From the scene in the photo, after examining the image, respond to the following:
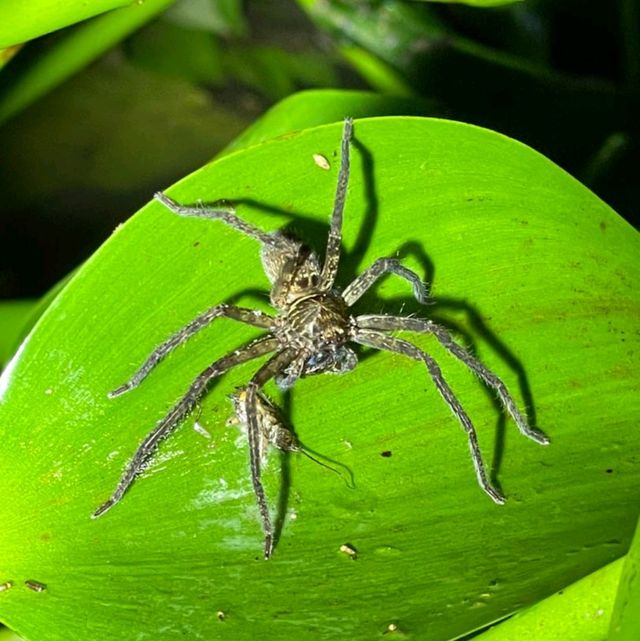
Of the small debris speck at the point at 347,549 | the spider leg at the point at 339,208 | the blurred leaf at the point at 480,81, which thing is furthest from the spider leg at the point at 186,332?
the blurred leaf at the point at 480,81

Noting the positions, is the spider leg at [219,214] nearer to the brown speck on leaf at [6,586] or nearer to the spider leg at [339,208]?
the spider leg at [339,208]

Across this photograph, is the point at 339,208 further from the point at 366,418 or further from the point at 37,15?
the point at 37,15

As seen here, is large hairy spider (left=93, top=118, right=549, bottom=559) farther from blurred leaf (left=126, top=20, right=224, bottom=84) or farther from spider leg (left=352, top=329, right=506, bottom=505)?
blurred leaf (left=126, top=20, right=224, bottom=84)

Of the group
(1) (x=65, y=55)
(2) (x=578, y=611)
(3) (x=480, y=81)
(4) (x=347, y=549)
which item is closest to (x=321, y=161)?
(4) (x=347, y=549)

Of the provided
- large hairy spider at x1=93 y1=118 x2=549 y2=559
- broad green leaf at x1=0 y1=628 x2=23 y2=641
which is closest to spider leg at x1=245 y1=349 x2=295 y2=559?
large hairy spider at x1=93 y1=118 x2=549 y2=559

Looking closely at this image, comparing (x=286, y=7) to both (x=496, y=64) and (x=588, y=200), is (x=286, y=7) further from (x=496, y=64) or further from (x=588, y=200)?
(x=588, y=200)

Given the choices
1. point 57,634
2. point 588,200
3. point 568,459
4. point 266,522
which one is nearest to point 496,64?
point 588,200
